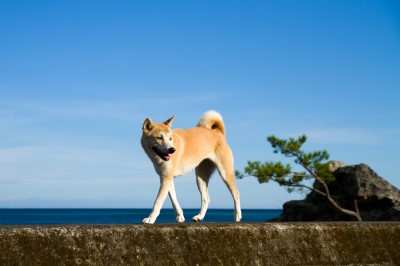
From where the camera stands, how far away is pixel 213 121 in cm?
737

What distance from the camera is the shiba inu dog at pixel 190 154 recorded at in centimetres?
580

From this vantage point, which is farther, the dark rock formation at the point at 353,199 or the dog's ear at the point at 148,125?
the dark rock formation at the point at 353,199

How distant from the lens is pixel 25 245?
11.3ft

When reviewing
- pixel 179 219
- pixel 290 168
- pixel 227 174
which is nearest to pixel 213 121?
pixel 227 174

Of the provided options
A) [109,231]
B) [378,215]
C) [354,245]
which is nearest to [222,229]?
[109,231]

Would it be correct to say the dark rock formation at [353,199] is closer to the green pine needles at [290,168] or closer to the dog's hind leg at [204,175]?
the green pine needles at [290,168]

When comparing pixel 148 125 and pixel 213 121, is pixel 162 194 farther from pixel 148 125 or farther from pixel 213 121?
pixel 213 121

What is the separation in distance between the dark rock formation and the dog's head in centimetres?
2339

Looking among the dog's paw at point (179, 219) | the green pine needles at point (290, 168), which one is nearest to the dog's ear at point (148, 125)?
the dog's paw at point (179, 219)

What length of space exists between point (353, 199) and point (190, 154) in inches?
998

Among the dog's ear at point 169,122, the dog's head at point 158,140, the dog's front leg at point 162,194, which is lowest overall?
the dog's front leg at point 162,194

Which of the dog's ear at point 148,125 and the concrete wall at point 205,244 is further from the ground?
the dog's ear at point 148,125

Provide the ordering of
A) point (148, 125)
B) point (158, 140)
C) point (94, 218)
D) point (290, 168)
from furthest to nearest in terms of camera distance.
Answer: point (94, 218) < point (290, 168) < point (148, 125) < point (158, 140)

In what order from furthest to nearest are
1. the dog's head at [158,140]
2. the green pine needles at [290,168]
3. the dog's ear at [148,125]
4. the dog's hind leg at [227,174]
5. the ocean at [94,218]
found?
the ocean at [94,218]
the green pine needles at [290,168]
the dog's hind leg at [227,174]
the dog's ear at [148,125]
the dog's head at [158,140]
